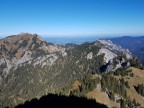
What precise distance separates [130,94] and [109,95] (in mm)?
24069

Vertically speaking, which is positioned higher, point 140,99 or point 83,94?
point 83,94

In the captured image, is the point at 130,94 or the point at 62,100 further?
the point at 130,94

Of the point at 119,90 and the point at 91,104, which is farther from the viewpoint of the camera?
the point at 119,90

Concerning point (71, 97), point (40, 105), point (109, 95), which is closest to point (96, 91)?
point (109, 95)

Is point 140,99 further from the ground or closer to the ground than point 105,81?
closer to the ground

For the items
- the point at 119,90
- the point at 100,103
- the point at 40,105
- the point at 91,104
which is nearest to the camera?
the point at 91,104

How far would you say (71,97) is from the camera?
164 metres

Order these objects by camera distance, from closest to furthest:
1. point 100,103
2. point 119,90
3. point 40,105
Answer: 1. point 100,103
2. point 40,105
3. point 119,90

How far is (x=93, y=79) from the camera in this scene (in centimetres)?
19575

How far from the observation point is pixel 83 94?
166 m

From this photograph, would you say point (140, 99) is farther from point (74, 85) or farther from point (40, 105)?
point (40, 105)

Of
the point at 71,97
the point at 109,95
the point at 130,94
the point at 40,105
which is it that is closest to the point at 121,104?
the point at 109,95

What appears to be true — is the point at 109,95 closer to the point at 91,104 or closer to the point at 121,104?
the point at 121,104

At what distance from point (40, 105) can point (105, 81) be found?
52.4 meters
